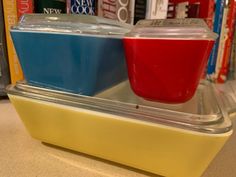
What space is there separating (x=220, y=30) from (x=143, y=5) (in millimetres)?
269

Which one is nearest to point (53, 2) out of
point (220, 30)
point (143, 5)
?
point (143, 5)

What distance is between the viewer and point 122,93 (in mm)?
341

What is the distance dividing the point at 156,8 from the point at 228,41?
290 millimetres

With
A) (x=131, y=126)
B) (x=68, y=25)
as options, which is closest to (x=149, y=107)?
(x=131, y=126)

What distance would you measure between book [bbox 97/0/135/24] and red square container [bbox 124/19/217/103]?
0.24m

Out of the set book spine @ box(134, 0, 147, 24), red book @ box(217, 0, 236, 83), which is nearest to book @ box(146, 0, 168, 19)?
book spine @ box(134, 0, 147, 24)

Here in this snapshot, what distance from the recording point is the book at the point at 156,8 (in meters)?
0.53

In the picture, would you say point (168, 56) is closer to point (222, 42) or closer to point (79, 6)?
point (79, 6)

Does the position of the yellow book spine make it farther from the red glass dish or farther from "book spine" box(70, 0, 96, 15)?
the red glass dish

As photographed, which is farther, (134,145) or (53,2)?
(53,2)

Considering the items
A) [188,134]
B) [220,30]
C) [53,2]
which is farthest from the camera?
[220,30]

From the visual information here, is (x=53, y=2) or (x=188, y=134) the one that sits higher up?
(x=53, y=2)

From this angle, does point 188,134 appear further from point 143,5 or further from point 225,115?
point 143,5

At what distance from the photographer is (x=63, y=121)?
307mm
